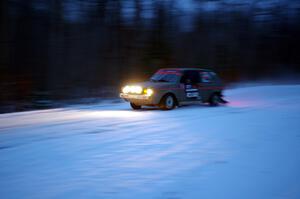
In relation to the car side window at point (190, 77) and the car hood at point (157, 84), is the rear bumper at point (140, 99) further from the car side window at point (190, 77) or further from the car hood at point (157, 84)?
the car side window at point (190, 77)

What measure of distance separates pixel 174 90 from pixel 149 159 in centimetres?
770

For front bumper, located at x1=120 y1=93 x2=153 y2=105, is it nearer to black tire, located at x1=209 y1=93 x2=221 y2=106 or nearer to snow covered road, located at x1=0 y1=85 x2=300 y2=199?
snow covered road, located at x1=0 y1=85 x2=300 y2=199

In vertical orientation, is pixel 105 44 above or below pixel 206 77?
above

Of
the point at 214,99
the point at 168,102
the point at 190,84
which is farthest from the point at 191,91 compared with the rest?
the point at 214,99

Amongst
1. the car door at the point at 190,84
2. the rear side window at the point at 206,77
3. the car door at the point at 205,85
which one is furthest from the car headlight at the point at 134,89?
the rear side window at the point at 206,77

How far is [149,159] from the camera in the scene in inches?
236

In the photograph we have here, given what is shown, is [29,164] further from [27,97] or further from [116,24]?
[116,24]

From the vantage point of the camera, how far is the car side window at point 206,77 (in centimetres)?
1498

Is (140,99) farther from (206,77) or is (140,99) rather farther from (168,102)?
(206,77)

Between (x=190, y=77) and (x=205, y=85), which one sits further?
(x=205, y=85)

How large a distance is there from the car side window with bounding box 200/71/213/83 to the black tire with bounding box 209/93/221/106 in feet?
2.02

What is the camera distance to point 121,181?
191 inches

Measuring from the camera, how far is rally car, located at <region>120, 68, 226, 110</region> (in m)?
12.9

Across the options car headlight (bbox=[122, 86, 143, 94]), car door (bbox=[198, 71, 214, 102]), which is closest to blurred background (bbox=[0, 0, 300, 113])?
car headlight (bbox=[122, 86, 143, 94])
